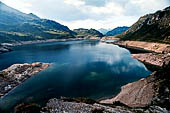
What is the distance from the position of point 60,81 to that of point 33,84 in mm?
13216

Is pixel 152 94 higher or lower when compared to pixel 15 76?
higher

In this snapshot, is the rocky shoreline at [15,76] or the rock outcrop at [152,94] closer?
the rock outcrop at [152,94]

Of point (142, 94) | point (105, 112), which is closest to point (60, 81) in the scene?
point (142, 94)

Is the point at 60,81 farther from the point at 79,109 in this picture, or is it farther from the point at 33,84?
the point at 79,109

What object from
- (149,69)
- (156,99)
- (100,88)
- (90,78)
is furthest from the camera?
(149,69)

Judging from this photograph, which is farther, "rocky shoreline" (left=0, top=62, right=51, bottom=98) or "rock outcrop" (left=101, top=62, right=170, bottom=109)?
"rocky shoreline" (left=0, top=62, right=51, bottom=98)

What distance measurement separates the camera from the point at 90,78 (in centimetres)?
7194

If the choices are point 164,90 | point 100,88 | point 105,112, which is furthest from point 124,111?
point 100,88

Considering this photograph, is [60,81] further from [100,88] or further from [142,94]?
[142,94]

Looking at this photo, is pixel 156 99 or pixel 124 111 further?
pixel 156 99

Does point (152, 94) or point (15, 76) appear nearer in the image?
point (152, 94)

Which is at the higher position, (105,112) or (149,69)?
(105,112)

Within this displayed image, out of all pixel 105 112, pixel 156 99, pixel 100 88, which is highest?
pixel 105 112

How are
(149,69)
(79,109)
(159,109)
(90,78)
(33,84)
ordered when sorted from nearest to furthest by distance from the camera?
(79,109), (159,109), (33,84), (90,78), (149,69)
